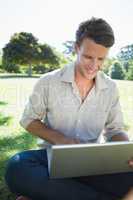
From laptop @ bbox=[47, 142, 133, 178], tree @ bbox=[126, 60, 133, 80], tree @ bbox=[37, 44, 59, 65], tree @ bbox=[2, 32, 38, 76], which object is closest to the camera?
laptop @ bbox=[47, 142, 133, 178]

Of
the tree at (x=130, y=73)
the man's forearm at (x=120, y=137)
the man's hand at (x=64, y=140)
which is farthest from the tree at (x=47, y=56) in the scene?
the man's hand at (x=64, y=140)

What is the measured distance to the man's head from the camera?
1.97 m

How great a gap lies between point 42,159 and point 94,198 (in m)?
0.37

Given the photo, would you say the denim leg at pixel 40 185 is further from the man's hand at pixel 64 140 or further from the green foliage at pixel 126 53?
the green foliage at pixel 126 53

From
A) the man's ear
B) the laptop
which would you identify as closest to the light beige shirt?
the man's ear

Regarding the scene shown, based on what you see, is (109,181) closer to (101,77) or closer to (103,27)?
(101,77)

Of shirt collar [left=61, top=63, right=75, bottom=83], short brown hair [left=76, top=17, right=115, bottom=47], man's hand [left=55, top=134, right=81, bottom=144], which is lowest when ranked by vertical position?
man's hand [left=55, top=134, right=81, bottom=144]

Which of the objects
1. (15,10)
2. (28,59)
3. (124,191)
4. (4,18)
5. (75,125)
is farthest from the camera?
(28,59)

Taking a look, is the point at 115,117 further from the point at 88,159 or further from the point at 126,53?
the point at 126,53

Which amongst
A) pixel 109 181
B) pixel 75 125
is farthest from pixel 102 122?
pixel 109 181

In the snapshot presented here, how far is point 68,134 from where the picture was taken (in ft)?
7.14

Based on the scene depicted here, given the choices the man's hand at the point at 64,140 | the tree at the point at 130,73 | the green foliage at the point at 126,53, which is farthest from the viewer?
the tree at the point at 130,73

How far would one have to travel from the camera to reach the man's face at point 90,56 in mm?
1984

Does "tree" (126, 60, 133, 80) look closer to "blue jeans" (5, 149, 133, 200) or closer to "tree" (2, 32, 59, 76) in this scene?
"tree" (2, 32, 59, 76)
